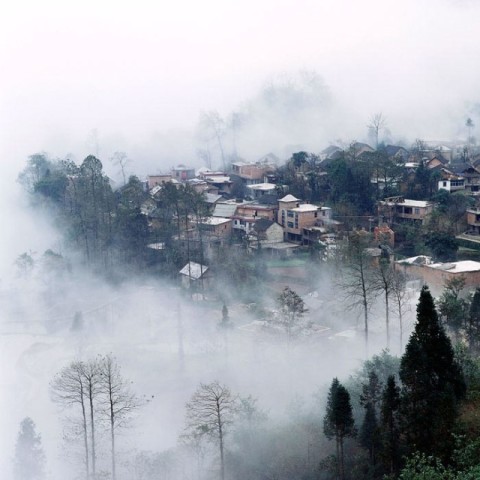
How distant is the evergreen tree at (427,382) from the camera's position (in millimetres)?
6289

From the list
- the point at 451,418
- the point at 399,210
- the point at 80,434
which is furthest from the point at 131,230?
the point at 451,418

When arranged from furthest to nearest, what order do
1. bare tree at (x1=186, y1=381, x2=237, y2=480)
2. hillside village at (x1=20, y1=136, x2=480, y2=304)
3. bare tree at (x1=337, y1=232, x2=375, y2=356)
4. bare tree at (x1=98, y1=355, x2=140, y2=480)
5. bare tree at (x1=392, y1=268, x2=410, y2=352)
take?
hillside village at (x1=20, y1=136, x2=480, y2=304)
bare tree at (x1=337, y1=232, x2=375, y2=356)
bare tree at (x1=392, y1=268, x2=410, y2=352)
bare tree at (x1=98, y1=355, x2=140, y2=480)
bare tree at (x1=186, y1=381, x2=237, y2=480)

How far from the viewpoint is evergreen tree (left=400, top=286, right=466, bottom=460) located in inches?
248

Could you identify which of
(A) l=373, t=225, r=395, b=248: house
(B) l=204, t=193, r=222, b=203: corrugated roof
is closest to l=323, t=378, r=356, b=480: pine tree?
(A) l=373, t=225, r=395, b=248: house

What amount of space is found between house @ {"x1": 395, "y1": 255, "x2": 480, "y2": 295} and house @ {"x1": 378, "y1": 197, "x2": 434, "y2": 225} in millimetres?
2897

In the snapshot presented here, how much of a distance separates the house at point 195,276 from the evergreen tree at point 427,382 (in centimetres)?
759

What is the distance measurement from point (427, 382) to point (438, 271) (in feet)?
19.4

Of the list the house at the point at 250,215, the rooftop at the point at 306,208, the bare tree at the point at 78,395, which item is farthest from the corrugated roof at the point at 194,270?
the bare tree at the point at 78,395

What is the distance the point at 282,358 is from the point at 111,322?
14.2ft

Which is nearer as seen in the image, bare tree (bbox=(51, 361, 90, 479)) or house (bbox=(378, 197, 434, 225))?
bare tree (bbox=(51, 361, 90, 479))

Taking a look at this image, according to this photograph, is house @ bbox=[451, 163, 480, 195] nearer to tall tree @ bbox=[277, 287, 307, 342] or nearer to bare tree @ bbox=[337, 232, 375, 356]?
bare tree @ bbox=[337, 232, 375, 356]

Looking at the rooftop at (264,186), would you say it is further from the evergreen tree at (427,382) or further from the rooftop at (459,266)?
the evergreen tree at (427,382)

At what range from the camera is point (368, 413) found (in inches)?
279

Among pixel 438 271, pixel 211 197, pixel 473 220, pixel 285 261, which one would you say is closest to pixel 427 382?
pixel 438 271
